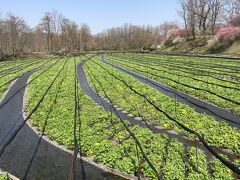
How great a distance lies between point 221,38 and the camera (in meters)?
55.7

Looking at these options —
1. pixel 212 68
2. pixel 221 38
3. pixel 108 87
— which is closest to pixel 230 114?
pixel 108 87

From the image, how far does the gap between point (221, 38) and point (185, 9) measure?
28.3 m

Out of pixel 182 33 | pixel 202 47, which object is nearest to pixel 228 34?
pixel 202 47

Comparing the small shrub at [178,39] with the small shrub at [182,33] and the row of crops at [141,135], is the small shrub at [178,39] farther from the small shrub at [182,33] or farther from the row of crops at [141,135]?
the row of crops at [141,135]

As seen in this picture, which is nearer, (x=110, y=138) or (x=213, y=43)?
(x=110, y=138)

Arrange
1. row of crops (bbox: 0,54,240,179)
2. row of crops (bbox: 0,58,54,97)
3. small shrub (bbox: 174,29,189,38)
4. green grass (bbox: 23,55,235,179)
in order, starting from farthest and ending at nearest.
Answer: small shrub (bbox: 174,29,189,38)
row of crops (bbox: 0,58,54,97)
green grass (bbox: 23,55,235,179)
row of crops (bbox: 0,54,240,179)

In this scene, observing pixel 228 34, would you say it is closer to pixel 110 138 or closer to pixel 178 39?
pixel 178 39

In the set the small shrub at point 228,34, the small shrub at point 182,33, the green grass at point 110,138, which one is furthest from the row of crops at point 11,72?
the small shrub at point 182,33

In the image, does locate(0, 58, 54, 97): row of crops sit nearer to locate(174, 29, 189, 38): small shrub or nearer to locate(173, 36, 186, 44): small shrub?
locate(173, 36, 186, 44): small shrub

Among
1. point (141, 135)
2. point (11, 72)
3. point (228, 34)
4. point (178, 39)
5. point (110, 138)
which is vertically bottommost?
point (110, 138)

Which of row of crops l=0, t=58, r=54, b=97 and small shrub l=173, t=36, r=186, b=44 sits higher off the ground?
small shrub l=173, t=36, r=186, b=44

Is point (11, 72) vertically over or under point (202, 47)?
under

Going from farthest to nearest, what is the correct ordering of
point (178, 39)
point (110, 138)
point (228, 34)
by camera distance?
point (178, 39) → point (228, 34) → point (110, 138)

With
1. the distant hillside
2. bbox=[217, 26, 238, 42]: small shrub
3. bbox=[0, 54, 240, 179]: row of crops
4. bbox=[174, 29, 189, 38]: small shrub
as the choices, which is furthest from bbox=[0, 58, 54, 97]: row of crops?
bbox=[174, 29, 189, 38]: small shrub
